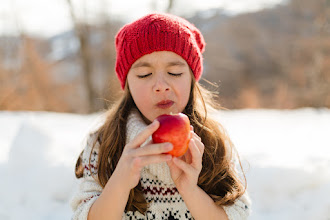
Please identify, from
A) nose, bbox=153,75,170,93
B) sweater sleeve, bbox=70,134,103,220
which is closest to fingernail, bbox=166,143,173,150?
nose, bbox=153,75,170,93

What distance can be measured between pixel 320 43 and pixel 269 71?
11.3 feet

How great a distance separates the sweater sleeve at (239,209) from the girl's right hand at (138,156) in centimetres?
46

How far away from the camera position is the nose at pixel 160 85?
1273mm

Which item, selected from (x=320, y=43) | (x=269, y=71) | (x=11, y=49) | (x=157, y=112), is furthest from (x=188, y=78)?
(x=269, y=71)

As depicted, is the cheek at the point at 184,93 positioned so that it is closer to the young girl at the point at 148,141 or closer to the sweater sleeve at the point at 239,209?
the young girl at the point at 148,141

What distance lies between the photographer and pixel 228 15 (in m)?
15.3

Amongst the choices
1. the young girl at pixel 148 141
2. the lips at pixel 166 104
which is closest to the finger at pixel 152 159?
the young girl at pixel 148 141

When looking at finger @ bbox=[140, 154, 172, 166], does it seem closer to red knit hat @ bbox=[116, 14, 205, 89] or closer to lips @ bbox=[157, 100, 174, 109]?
lips @ bbox=[157, 100, 174, 109]

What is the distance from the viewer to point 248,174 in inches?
107

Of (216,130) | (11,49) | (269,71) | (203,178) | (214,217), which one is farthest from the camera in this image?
(269,71)

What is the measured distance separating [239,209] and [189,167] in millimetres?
387

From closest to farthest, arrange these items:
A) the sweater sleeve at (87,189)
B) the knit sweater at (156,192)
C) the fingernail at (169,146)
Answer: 1. the fingernail at (169,146)
2. the sweater sleeve at (87,189)
3. the knit sweater at (156,192)

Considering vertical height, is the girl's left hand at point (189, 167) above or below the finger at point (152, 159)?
below

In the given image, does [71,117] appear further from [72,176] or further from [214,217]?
[214,217]
